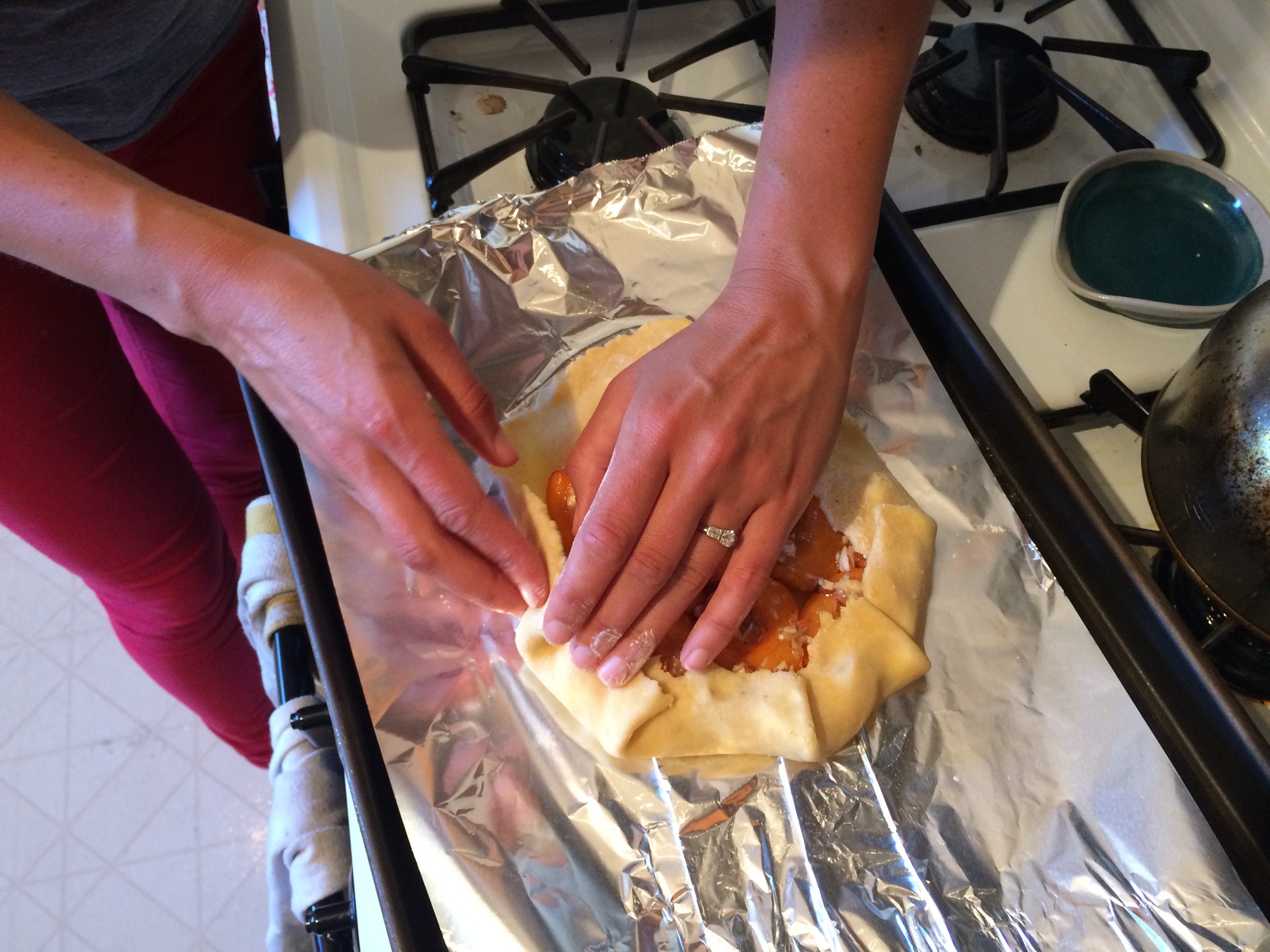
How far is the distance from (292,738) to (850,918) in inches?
19.1

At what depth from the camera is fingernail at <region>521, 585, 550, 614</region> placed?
2.46 feet

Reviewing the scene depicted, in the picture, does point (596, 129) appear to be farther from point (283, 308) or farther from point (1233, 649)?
A: point (1233, 649)

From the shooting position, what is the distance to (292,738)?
2.39 feet

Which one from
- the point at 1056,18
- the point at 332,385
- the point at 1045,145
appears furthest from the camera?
the point at 1056,18

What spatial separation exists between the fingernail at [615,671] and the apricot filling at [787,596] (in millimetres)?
61

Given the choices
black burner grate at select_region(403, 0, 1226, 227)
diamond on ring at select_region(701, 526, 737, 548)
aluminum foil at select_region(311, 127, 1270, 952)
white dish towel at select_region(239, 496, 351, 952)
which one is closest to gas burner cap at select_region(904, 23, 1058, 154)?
black burner grate at select_region(403, 0, 1226, 227)

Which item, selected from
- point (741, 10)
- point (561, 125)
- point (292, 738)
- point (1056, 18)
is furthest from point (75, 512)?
point (1056, 18)

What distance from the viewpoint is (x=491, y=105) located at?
106cm

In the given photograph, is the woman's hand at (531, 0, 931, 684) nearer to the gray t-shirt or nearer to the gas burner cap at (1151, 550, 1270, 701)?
the gas burner cap at (1151, 550, 1270, 701)

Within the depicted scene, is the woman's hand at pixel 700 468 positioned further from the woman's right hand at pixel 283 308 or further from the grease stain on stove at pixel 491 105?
the grease stain on stove at pixel 491 105

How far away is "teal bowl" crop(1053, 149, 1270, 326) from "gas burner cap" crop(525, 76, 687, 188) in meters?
0.47

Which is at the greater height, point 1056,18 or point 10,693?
point 1056,18

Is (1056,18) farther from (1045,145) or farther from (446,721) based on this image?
(446,721)

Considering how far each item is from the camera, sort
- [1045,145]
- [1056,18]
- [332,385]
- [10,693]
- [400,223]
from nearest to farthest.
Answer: [332,385] < [400,223] < [1045,145] < [1056,18] < [10,693]
